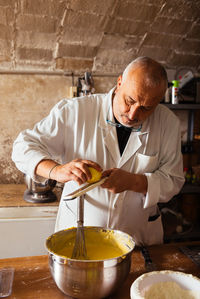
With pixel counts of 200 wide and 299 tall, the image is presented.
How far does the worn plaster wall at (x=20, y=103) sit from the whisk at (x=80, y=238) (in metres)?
1.96

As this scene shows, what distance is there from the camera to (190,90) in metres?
2.86

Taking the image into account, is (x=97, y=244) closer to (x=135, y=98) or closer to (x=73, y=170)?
(x=73, y=170)

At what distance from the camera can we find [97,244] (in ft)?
3.89

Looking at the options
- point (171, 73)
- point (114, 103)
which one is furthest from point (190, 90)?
point (114, 103)

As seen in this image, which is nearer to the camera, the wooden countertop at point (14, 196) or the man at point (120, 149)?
the man at point (120, 149)

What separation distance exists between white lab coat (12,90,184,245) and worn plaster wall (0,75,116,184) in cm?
131

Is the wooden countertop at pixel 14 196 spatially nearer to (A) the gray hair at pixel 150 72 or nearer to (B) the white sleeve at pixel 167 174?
(B) the white sleeve at pixel 167 174

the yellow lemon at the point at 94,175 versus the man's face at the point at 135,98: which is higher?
the man's face at the point at 135,98

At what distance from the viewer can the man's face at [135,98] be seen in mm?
1333

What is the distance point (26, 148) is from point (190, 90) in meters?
2.10

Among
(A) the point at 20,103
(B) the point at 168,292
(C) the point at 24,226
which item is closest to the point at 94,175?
(B) the point at 168,292

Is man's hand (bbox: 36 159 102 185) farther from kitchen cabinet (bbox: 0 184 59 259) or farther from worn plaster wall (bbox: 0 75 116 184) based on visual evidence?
worn plaster wall (bbox: 0 75 116 184)

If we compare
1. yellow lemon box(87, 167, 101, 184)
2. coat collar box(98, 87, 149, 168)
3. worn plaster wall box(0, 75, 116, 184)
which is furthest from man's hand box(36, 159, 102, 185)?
worn plaster wall box(0, 75, 116, 184)

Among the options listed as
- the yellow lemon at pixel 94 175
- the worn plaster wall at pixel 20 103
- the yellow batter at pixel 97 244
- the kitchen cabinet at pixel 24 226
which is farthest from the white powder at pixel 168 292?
the worn plaster wall at pixel 20 103
